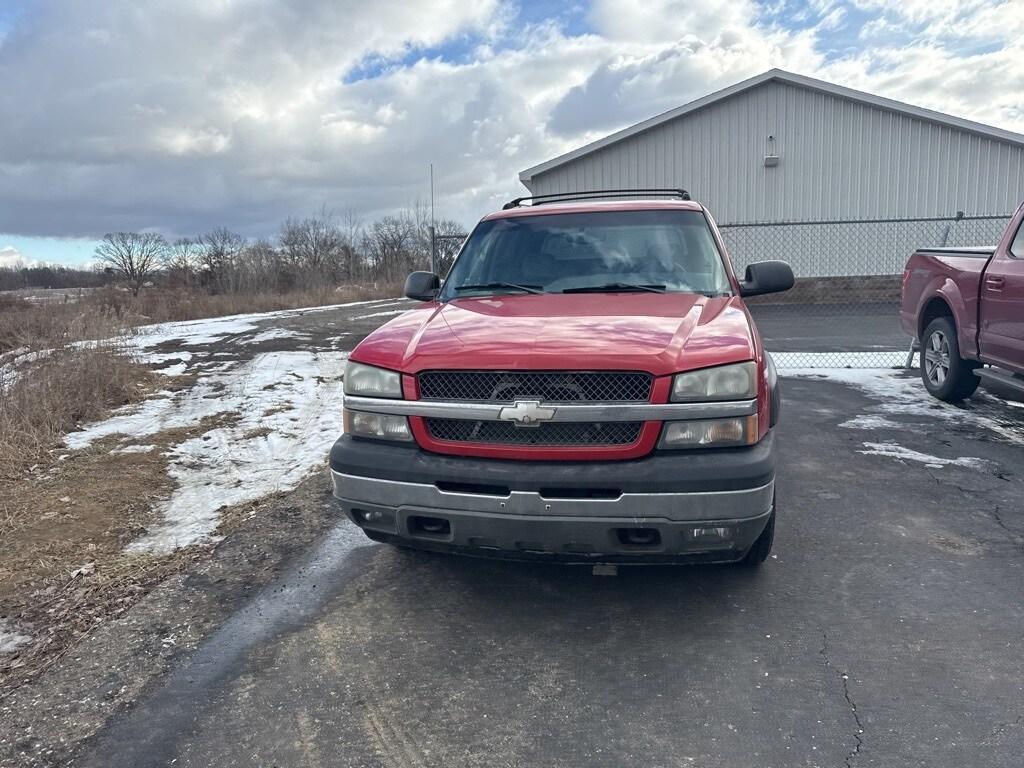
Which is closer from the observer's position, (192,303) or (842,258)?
(842,258)

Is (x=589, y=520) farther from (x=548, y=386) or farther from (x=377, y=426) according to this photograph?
(x=377, y=426)

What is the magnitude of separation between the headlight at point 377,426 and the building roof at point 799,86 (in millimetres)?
17358

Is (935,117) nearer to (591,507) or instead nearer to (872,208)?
(872,208)

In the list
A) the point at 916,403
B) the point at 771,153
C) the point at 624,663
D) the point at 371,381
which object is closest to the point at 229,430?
the point at 371,381

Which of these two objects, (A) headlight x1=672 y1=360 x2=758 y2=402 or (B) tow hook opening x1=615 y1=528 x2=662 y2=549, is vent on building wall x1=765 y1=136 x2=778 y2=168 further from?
(B) tow hook opening x1=615 y1=528 x2=662 y2=549

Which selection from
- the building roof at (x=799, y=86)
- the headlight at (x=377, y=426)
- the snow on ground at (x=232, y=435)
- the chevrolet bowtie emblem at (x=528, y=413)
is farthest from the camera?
the building roof at (x=799, y=86)

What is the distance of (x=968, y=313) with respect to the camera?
6.57 m

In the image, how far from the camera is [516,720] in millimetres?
2477

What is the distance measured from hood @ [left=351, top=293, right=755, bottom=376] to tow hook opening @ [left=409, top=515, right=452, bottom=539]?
0.63 m

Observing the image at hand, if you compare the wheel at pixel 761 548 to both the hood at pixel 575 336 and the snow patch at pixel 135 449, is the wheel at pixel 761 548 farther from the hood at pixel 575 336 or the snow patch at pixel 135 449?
the snow patch at pixel 135 449

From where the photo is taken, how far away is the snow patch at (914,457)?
207 inches

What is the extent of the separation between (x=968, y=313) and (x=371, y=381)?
19.5 ft

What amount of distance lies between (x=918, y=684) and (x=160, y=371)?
9600 mm

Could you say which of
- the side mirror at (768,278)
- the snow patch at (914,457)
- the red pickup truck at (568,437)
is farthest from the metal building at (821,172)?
the red pickup truck at (568,437)
